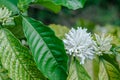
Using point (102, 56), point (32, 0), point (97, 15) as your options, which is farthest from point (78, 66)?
point (97, 15)

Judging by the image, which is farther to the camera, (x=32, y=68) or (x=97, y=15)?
(x=97, y=15)

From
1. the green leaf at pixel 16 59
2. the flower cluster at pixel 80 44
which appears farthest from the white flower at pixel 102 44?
the green leaf at pixel 16 59

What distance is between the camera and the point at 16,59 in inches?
30.2

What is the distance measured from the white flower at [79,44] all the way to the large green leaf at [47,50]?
0.11 feet

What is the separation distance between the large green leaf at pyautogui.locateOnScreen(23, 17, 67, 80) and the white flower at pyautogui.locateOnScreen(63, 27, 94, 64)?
34 millimetres

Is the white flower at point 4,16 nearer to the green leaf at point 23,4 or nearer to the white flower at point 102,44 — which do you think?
the green leaf at point 23,4

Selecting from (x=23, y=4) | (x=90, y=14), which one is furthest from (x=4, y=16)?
(x=90, y=14)

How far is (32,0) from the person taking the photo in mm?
836

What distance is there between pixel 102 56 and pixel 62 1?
162mm

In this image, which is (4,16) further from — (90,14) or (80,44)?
(90,14)

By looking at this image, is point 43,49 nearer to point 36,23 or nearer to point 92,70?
point 36,23

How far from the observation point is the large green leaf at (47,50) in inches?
29.9

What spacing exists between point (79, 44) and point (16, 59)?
0.14m

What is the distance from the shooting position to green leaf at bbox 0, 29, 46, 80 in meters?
0.76
